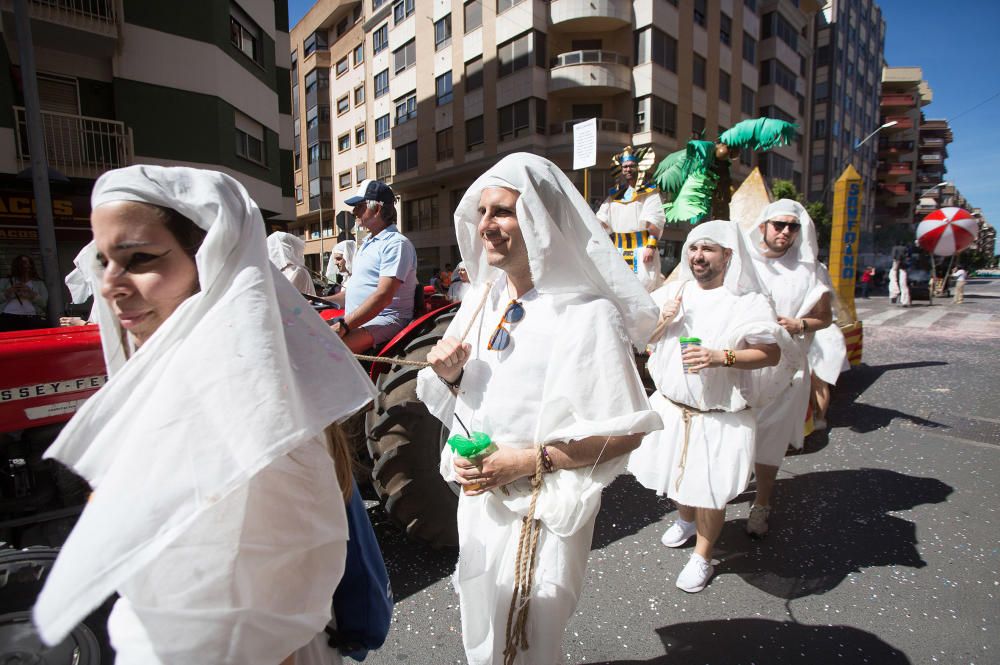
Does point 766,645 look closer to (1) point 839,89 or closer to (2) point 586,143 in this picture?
(2) point 586,143

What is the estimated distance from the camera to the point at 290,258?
15.5 ft

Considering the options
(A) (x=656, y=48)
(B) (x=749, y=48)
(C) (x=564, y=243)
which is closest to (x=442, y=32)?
(A) (x=656, y=48)

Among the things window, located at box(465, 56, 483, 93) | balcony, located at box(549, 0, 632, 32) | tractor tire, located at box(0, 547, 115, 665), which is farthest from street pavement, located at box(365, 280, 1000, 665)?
window, located at box(465, 56, 483, 93)

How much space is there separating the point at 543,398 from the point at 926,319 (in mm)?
17741

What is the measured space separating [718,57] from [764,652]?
102 ft

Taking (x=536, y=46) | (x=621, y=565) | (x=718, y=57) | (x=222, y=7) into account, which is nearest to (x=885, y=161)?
(x=718, y=57)

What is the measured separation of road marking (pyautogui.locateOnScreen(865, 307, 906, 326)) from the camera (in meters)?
13.8

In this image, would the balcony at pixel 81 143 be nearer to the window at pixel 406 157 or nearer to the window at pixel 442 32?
the window at pixel 406 157

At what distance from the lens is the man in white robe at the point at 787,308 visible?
3.34 m

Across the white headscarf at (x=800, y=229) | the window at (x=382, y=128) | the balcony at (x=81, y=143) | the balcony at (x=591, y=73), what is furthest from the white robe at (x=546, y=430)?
the window at (x=382, y=128)

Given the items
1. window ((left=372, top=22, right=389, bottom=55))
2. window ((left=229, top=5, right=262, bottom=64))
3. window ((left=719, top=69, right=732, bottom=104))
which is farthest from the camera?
window ((left=372, top=22, right=389, bottom=55))

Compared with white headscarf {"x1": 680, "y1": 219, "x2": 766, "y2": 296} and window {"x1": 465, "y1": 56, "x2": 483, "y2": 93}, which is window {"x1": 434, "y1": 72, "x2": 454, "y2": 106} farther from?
white headscarf {"x1": 680, "y1": 219, "x2": 766, "y2": 296}

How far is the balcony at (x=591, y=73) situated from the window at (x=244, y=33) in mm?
13125

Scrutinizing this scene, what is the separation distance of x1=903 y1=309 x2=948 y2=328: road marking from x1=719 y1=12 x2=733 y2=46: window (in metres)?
18.2
